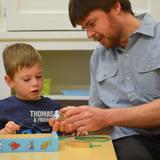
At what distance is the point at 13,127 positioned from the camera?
1.23 meters

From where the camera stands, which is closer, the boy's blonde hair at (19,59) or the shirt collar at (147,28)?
the shirt collar at (147,28)

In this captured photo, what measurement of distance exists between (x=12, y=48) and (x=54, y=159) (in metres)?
0.80

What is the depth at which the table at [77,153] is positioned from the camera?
2.97 feet

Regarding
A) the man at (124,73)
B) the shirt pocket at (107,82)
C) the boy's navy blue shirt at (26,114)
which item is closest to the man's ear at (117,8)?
the man at (124,73)

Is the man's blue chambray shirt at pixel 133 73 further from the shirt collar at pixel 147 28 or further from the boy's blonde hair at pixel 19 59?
the boy's blonde hair at pixel 19 59

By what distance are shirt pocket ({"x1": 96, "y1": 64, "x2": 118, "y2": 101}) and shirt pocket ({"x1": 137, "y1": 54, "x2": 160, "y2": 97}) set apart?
0.11 m

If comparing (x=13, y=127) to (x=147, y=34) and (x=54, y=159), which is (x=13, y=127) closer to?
(x=54, y=159)

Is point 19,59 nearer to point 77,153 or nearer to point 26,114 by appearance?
point 26,114

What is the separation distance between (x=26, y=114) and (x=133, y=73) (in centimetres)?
45

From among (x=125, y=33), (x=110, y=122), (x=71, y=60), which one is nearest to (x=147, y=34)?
(x=125, y=33)

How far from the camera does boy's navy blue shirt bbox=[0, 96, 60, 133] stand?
4.52 feet

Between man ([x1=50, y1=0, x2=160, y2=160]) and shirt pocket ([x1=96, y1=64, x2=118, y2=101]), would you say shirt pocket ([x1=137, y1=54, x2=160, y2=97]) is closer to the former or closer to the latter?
man ([x1=50, y1=0, x2=160, y2=160])

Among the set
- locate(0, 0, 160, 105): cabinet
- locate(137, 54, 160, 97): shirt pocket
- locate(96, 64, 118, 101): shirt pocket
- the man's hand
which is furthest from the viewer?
locate(0, 0, 160, 105): cabinet

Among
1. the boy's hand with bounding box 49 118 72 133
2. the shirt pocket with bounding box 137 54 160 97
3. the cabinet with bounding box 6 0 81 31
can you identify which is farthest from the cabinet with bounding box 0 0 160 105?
the boy's hand with bounding box 49 118 72 133
